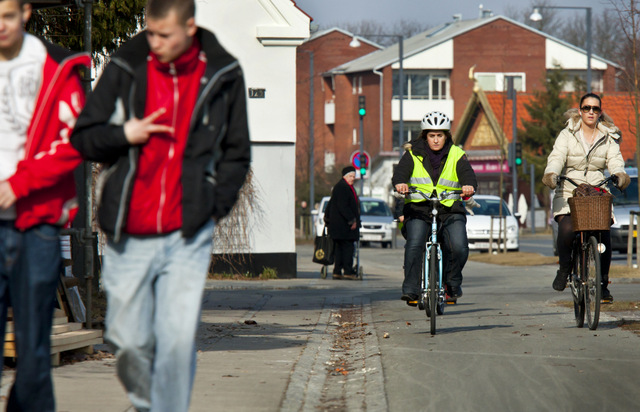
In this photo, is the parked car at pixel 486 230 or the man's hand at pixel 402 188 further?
the parked car at pixel 486 230

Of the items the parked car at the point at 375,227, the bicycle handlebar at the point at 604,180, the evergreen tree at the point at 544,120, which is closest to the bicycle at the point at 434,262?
the bicycle handlebar at the point at 604,180

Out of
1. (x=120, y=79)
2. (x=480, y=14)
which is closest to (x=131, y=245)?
(x=120, y=79)

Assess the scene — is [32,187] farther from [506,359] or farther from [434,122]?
[434,122]

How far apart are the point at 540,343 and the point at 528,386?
206 cm

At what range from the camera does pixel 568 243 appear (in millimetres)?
9844

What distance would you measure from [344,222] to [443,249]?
9.25 m

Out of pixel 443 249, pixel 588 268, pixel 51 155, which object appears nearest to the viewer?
pixel 51 155

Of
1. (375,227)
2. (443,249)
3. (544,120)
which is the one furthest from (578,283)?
(544,120)

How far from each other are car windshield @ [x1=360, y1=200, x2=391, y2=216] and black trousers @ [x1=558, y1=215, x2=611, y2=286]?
26893 mm

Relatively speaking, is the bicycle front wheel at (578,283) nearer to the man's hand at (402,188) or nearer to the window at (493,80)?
the man's hand at (402,188)

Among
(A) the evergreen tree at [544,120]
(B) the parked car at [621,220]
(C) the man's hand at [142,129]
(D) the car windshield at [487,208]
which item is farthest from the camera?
(A) the evergreen tree at [544,120]

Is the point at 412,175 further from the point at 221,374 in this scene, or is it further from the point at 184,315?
the point at 184,315

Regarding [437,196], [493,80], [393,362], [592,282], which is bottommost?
[393,362]

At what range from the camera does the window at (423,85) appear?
77.2 m
